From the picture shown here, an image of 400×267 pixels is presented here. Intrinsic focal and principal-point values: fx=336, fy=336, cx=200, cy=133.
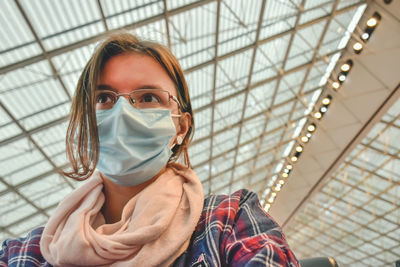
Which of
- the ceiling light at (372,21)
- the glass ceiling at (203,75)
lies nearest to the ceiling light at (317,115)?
the glass ceiling at (203,75)

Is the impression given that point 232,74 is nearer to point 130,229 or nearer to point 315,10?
point 315,10

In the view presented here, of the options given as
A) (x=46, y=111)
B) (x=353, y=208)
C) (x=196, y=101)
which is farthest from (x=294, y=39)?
(x=353, y=208)

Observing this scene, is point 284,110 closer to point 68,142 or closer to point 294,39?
point 294,39

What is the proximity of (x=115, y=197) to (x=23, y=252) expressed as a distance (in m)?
0.53

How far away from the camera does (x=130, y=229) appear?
154cm

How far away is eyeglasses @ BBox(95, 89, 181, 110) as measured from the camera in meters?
1.95

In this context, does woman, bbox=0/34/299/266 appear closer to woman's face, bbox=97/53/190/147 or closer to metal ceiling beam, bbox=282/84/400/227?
woman's face, bbox=97/53/190/147

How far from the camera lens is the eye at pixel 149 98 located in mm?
1988

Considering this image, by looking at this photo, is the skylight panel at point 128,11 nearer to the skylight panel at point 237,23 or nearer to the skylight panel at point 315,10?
the skylight panel at point 237,23

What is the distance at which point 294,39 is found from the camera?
14.9 m

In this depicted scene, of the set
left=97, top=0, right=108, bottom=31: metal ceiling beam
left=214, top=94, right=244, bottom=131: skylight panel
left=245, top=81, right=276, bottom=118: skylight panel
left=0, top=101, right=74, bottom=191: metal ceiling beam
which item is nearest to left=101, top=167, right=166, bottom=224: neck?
left=97, top=0, right=108, bottom=31: metal ceiling beam

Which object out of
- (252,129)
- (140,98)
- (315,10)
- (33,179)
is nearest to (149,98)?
(140,98)

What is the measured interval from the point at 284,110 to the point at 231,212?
62.0 ft

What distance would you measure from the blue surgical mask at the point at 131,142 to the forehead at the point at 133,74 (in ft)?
0.35
